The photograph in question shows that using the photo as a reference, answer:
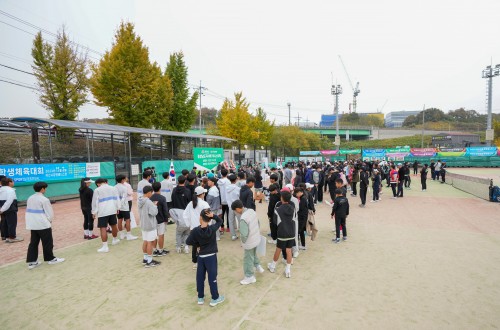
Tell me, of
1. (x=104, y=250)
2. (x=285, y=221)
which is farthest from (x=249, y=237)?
(x=104, y=250)

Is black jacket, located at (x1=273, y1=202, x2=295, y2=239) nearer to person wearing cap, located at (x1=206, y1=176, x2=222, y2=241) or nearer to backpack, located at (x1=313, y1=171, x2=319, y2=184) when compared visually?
person wearing cap, located at (x1=206, y1=176, x2=222, y2=241)

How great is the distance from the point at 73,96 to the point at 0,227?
18.6m

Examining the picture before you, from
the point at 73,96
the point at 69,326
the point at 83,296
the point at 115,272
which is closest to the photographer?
the point at 69,326

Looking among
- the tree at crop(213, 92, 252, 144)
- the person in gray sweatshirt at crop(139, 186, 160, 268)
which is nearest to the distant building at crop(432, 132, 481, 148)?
the tree at crop(213, 92, 252, 144)

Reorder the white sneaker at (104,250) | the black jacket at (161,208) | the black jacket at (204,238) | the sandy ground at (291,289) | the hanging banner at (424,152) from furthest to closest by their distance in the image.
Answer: the hanging banner at (424,152), the white sneaker at (104,250), the black jacket at (161,208), the black jacket at (204,238), the sandy ground at (291,289)

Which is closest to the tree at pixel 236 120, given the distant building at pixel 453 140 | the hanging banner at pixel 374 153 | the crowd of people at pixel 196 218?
the hanging banner at pixel 374 153

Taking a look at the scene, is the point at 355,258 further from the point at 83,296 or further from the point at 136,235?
the point at 136,235

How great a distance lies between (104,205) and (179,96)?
68.9 feet

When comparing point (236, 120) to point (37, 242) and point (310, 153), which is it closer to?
point (310, 153)

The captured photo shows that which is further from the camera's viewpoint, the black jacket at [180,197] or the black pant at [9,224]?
the black pant at [9,224]

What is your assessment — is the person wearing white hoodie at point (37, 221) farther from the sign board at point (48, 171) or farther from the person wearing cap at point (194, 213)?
the sign board at point (48, 171)

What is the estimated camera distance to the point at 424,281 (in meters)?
4.93

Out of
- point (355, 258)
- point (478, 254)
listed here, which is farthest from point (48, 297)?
point (478, 254)

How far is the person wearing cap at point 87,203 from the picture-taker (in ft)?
24.2
